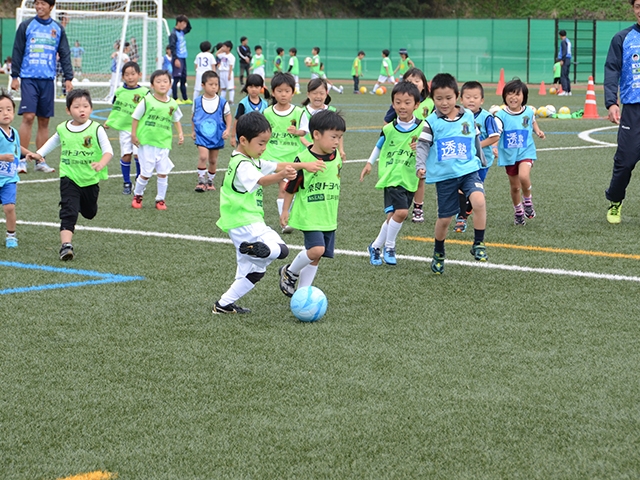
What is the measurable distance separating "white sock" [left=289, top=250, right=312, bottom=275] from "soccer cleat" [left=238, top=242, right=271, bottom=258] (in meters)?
0.52

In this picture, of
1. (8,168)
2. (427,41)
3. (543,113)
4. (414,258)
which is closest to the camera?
(414,258)

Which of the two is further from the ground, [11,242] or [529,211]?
[529,211]

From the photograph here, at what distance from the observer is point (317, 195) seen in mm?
6930

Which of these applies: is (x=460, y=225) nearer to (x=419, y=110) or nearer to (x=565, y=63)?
(x=419, y=110)

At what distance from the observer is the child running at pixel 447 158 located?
798cm

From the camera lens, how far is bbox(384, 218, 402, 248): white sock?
27.6 feet

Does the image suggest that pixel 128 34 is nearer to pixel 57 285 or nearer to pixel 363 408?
pixel 57 285

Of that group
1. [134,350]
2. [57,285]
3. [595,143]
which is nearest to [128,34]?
[595,143]

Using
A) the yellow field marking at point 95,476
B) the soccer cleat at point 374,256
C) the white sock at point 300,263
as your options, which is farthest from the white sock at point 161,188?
the yellow field marking at point 95,476

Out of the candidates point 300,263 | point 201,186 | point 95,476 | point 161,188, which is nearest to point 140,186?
point 161,188

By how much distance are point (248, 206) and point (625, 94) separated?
5.20 meters

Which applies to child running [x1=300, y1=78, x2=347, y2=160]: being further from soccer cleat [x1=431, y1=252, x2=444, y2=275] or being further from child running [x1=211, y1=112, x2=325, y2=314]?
child running [x1=211, y1=112, x2=325, y2=314]

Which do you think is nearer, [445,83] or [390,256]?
[445,83]

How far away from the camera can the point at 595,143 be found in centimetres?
1845
